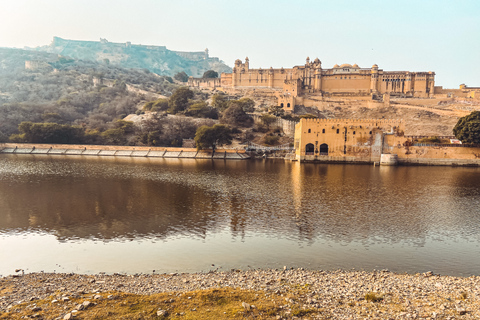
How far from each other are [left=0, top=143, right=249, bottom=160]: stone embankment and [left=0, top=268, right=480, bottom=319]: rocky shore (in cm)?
4342

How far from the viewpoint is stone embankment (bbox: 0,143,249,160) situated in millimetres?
54656

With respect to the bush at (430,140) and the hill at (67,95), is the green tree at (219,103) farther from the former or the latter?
the bush at (430,140)

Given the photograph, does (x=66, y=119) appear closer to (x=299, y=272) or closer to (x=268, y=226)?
(x=268, y=226)

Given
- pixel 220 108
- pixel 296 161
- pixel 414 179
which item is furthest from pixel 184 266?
pixel 220 108

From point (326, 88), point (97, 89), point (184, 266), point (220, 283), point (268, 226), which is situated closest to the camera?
point (220, 283)

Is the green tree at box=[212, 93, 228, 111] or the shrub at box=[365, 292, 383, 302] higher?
the green tree at box=[212, 93, 228, 111]

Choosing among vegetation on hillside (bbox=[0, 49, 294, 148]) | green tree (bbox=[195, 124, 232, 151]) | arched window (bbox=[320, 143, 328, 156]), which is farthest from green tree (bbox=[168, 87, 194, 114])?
arched window (bbox=[320, 143, 328, 156])

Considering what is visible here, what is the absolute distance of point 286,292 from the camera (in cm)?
915

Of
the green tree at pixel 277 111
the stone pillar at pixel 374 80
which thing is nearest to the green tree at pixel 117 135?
the green tree at pixel 277 111

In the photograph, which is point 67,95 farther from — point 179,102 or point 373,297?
point 373,297

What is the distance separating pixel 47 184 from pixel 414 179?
32102mm

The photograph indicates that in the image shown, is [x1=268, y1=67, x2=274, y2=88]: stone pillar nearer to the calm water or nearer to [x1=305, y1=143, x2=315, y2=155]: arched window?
[x1=305, y1=143, x2=315, y2=155]: arched window

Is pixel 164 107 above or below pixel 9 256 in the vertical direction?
above

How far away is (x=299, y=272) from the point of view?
35.3ft
